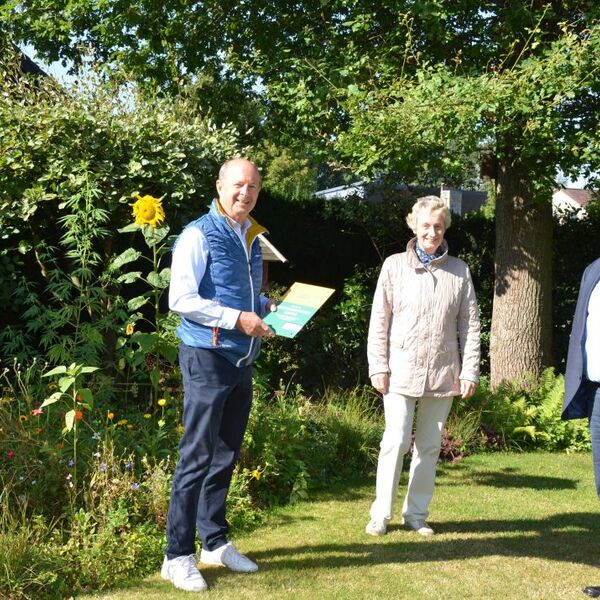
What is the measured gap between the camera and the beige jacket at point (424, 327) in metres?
4.82

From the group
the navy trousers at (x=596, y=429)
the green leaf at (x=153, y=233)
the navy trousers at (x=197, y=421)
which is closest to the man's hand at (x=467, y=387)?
the navy trousers at (x=596, y=429)

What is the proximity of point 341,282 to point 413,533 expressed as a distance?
5306 millimetres

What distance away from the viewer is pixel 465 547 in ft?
15.8

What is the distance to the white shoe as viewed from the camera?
503 cm

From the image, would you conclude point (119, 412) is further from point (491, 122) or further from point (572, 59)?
point (572, 59)

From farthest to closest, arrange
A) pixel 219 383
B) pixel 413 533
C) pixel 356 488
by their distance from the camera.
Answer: pixel 356 488 → pixel 413 533 → pixel 219 383

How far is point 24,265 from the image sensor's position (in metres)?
6.73

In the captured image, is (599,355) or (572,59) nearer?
(599,355)

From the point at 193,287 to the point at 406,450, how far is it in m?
1.88

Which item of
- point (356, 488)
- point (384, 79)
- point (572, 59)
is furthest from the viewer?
point (384, 79)

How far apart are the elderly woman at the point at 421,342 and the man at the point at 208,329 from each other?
1095 mm

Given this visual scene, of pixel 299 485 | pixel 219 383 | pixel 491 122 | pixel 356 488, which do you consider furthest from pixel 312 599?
pixel 491 122

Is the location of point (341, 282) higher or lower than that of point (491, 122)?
lower

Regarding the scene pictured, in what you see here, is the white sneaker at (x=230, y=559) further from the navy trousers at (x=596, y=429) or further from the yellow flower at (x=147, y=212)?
the yellow flower at (x=147, y=212)
